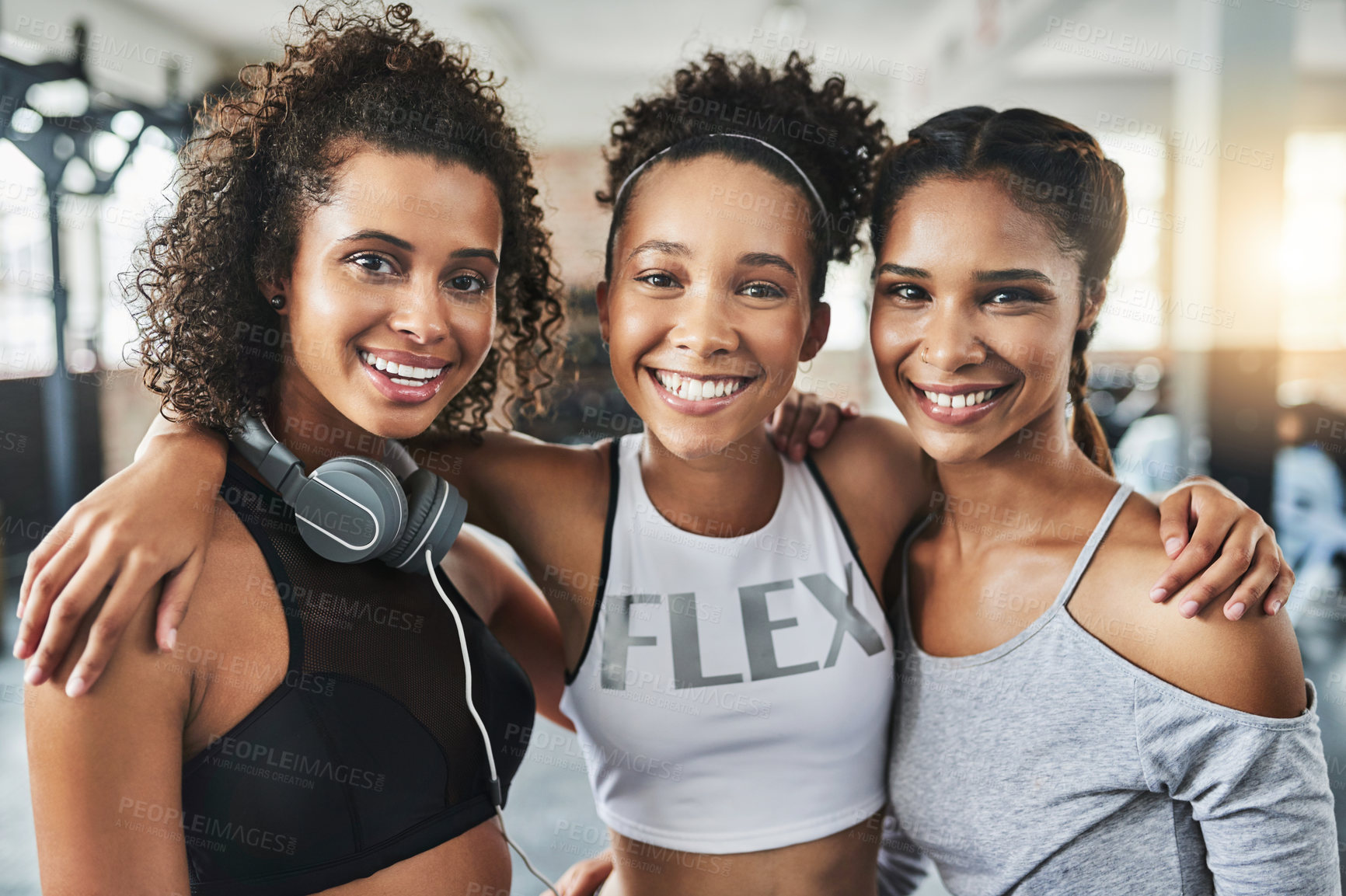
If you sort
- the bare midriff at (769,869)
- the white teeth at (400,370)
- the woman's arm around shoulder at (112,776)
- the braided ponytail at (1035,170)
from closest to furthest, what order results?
the woman's arm around shoulder at (112,776), the white teeth at (400,370), the braided ponytail at (1035,170), the bare midriff at (769,869)

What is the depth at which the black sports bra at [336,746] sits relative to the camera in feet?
3.35

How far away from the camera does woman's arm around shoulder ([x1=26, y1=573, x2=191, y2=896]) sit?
0.89 meters

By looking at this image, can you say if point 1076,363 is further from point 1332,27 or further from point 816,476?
point 1332,27

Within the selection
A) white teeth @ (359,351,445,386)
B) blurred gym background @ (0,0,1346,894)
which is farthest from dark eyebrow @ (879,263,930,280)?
white teeth @ (359,351,445,386)

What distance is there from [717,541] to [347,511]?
59cm

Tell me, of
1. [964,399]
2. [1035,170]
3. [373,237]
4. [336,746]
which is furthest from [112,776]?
[1035,170]

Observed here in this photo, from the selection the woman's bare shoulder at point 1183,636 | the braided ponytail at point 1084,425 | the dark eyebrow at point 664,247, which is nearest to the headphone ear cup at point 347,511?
the dark eyebrow at point 664,247

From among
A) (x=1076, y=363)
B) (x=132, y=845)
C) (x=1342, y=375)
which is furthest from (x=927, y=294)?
(x=1342, y=375)

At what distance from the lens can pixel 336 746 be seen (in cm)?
105

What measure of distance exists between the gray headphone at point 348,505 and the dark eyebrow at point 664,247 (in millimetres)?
478

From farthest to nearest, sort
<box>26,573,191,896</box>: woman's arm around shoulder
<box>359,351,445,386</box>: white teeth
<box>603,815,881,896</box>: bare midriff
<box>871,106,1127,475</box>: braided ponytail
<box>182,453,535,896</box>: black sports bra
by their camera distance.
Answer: <box>603,815,881,896</box>: bare midriff, <box>871,106,1127,475</box>: braided ponytail, <box>359,351,445,386</box>: white teeth, <box>182,453,535,896</box>: black sports bra, <box>26,573,191,896</box>: woman's arm around shoulder

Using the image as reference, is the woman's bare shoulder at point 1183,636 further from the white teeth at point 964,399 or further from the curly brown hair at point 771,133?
the curly brown hair at point 771,133

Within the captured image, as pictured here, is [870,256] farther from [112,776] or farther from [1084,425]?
[112,776]

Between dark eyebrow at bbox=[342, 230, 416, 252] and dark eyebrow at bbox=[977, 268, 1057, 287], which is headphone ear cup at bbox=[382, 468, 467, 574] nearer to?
dark eyebrow at bbox=[342, 230, 416, 252]
